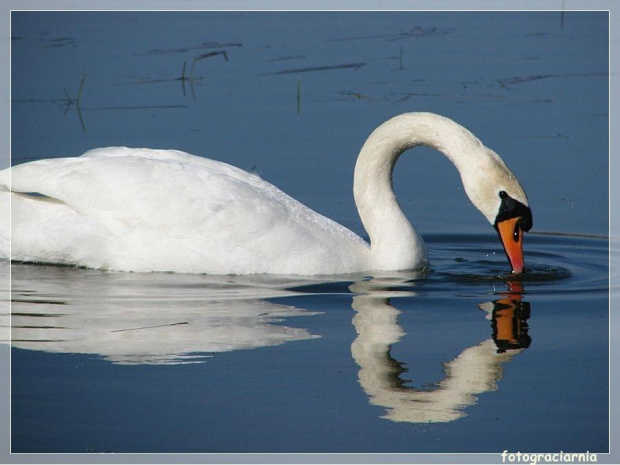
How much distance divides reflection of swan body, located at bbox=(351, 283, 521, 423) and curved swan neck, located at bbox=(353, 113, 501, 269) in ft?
5.30

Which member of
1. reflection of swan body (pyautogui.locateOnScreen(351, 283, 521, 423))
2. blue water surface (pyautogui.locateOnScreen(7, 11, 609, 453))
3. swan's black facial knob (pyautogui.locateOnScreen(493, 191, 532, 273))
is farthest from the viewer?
swan's black facial knob (pyautogui.locateOnScreen(493, 191, 532, 273))

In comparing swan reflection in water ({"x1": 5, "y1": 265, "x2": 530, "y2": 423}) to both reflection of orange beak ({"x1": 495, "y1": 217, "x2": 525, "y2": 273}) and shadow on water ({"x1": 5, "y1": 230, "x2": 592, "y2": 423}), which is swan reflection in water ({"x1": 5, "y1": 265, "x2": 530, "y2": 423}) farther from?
reflection of orange beak ({"x1": 495, "y1": 217, "x2": 525, "y2": 273})

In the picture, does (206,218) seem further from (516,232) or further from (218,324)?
(516,232)

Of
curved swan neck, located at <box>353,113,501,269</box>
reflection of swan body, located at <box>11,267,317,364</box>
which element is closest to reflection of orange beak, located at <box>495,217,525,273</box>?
curved swan neck, located at <box>353,113,501,269</box>

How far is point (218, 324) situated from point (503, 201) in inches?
108

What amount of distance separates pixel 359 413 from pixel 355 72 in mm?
10485

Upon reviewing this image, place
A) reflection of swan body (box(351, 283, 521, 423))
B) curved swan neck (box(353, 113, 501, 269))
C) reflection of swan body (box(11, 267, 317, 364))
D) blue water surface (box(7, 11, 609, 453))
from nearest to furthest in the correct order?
blue water surface (box(7, 11, 609, 453))
reflection of swan body (box(351, 283, 521, 423))
reflection of swan body (box(11, 267, 317, 364))
curved swan neck (box(353, 113, 501, 269))

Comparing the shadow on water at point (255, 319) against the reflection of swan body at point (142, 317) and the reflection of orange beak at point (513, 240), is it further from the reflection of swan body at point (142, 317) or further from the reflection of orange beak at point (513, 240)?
the reflection of orange beak at point (513, 240)

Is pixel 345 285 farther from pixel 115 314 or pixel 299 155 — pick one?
pixel 299 155

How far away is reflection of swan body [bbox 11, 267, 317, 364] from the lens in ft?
25.8

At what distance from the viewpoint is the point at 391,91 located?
1565 centimetres

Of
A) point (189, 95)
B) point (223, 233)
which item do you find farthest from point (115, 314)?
point (189, 95)

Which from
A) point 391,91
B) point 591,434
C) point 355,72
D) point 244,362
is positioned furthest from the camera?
point 355,72

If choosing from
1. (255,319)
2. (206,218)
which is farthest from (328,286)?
(255,319)
